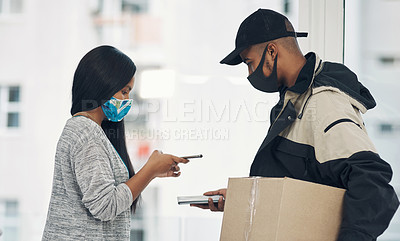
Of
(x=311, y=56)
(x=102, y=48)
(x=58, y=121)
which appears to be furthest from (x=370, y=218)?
(x=58, y=121)

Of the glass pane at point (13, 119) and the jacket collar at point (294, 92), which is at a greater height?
the jacket collar at point (294, 92)

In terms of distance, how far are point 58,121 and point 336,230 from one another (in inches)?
144

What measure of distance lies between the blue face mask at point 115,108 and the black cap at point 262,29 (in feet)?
1.28

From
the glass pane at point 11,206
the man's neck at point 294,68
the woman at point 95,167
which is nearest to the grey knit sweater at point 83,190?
the woman at point 95,167

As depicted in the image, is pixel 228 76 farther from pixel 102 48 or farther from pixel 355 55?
pixel 102 48

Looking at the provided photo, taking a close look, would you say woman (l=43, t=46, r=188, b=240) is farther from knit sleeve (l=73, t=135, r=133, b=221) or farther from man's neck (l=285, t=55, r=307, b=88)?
man's neck (l=285, t=55, r=307, b=88)

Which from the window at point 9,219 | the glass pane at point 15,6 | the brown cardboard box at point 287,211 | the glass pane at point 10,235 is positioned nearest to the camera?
the brown cardboard box at point 287,211

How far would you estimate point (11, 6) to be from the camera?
14.5 ft

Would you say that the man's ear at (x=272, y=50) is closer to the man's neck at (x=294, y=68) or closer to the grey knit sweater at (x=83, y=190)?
the man's neck at (x=294, y=68)

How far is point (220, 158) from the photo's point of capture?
2.70 meters

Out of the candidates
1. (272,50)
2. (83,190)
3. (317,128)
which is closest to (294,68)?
(272,50)

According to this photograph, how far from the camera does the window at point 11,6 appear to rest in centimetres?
439

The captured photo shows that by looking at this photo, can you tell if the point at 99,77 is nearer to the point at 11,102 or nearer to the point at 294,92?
the point at 294,92

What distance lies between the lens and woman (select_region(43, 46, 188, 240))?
1248 mm
